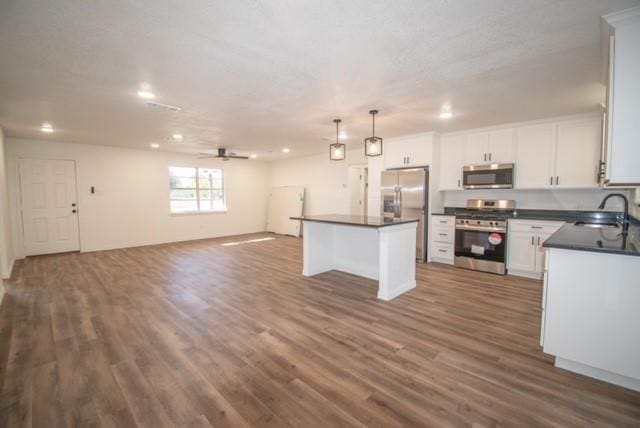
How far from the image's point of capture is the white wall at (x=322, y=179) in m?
7.52

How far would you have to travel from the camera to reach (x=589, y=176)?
4.04m

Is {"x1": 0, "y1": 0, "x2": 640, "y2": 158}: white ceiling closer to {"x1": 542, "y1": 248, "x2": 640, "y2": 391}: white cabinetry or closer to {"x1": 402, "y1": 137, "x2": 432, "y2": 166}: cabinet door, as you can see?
{"x1": 402, "y1": 137, "x2": 432, "y2": 166}: cabinet door

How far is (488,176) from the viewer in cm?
475

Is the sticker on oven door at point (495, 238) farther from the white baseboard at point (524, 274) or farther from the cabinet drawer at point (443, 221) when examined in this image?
the cabinet drawer at point (443, 221)

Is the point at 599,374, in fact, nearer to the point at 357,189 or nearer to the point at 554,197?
the point at 554,197

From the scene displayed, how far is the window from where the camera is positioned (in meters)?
7.75

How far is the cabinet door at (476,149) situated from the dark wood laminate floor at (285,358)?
2144 mm

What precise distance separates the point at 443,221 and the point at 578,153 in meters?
2.11

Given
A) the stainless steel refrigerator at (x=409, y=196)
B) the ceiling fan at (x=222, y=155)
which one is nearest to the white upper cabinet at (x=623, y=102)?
the stainless steel refrigerator at (x=409, y=196)

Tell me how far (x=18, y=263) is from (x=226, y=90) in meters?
5.70

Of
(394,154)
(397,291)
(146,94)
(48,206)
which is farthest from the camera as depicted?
(48,206)

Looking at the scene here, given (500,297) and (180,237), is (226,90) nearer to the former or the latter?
(500,297)

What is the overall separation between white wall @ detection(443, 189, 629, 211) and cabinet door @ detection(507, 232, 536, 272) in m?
0.73

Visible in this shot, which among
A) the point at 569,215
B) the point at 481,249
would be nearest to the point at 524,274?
the point at 481,249
